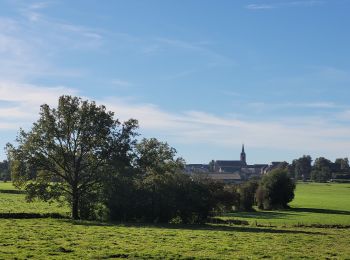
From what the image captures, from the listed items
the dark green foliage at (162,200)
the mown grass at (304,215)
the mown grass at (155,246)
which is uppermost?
the dark green foliage at (162,200)

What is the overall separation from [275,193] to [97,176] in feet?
183

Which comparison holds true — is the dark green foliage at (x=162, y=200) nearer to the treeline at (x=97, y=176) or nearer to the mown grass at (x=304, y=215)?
the treeline at (x=97, y=176)

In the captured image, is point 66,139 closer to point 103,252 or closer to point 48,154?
point 48,154

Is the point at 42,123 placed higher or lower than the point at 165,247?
higher

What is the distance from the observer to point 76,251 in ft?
84.3

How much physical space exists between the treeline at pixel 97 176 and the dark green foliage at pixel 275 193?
45.1 metres

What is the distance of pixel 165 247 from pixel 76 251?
5.74 metres

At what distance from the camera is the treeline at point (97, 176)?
5478cm

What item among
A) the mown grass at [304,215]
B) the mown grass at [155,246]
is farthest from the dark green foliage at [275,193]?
the mown grass at [155,246]

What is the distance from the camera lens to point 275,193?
10181 centimetres

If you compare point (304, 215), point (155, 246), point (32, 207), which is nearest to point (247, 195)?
point (304, 215)

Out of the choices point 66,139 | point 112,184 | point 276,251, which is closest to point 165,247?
point 276,251

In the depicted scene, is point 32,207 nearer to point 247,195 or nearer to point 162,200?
point 162,200

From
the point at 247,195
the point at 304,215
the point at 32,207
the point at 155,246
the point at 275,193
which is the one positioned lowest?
the point at 304,215
